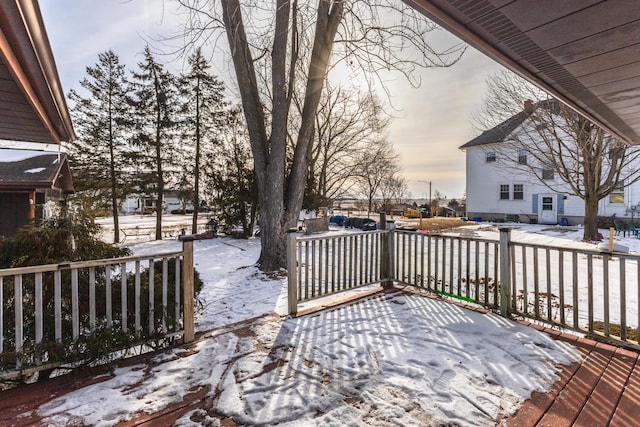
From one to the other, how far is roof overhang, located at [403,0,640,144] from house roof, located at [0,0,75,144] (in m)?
1.85

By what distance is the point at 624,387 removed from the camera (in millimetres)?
2176

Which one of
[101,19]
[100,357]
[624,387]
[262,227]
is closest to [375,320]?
[624,387]

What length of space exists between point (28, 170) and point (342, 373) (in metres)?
8.45

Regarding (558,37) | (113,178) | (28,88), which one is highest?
(113,178)

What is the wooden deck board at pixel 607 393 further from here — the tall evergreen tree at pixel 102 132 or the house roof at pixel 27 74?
the tall evergreen tree at pixel 102 132

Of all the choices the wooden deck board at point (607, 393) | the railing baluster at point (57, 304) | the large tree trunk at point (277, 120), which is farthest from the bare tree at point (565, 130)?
the railing baluster at point (57, 304)

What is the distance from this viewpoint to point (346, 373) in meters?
2.37

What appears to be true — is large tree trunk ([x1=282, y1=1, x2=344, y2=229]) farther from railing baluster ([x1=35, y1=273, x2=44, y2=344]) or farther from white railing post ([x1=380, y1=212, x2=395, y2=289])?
railing baluster ([x1=35, y1=273, x2=44, y2=344])

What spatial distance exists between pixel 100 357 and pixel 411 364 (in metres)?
2.40

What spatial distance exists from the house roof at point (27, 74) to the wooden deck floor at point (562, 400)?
2059mm

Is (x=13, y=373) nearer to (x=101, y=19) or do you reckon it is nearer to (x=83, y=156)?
(x=101, y=19)

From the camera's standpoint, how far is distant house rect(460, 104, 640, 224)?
1623cm

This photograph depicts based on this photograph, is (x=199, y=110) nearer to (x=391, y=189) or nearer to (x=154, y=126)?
(x=154, y=126)

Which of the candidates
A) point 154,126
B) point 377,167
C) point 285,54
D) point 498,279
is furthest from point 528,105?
point 154,126
